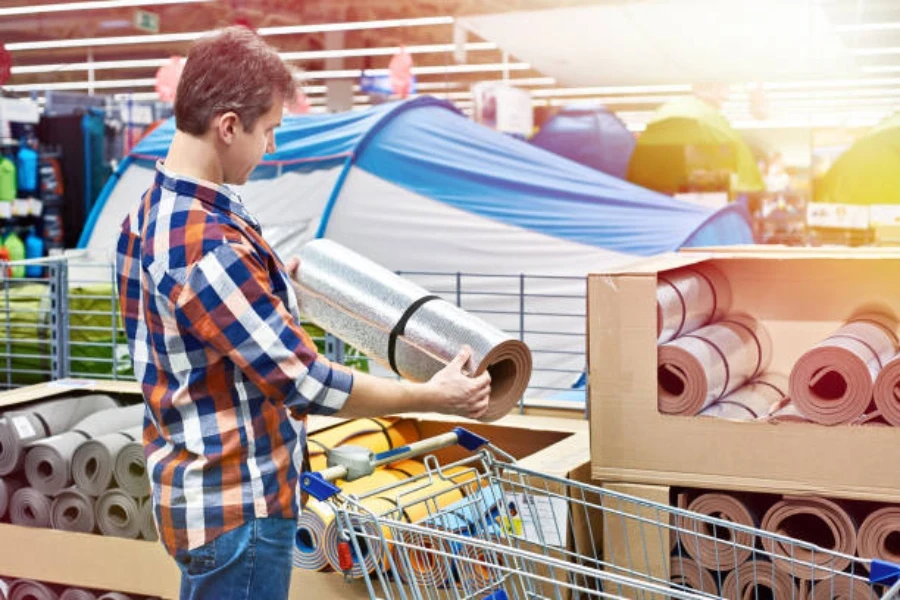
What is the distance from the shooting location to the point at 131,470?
8.41 ft

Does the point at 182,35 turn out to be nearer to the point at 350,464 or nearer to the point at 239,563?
the point at 350,464

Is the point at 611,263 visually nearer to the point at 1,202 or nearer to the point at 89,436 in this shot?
the point at 89,436

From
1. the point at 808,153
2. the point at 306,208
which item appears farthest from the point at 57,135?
the point at 808,153

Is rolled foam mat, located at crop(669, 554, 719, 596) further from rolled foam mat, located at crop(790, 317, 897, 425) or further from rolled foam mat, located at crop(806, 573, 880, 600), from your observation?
rolled foam mat, located at crop(790, 317, 897, 425)

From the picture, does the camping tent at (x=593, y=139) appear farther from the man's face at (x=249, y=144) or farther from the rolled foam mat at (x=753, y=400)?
the man's face at (x=249, y=144)

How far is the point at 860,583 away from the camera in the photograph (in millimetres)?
2014

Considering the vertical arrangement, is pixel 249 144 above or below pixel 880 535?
above

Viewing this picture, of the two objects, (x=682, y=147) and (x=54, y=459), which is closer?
(x=54, y=459)

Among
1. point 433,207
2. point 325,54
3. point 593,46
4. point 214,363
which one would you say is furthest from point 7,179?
point 214,363

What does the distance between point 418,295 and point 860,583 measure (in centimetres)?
97

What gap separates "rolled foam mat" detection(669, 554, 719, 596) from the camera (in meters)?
2.13

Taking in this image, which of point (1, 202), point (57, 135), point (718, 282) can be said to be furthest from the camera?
point (57, 135)

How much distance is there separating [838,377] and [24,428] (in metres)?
1.90

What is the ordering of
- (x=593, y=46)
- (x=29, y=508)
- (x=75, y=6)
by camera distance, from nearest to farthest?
1. (x=29, y=508)
2. (x=75, y=6)
3. (x=593, y=46)
